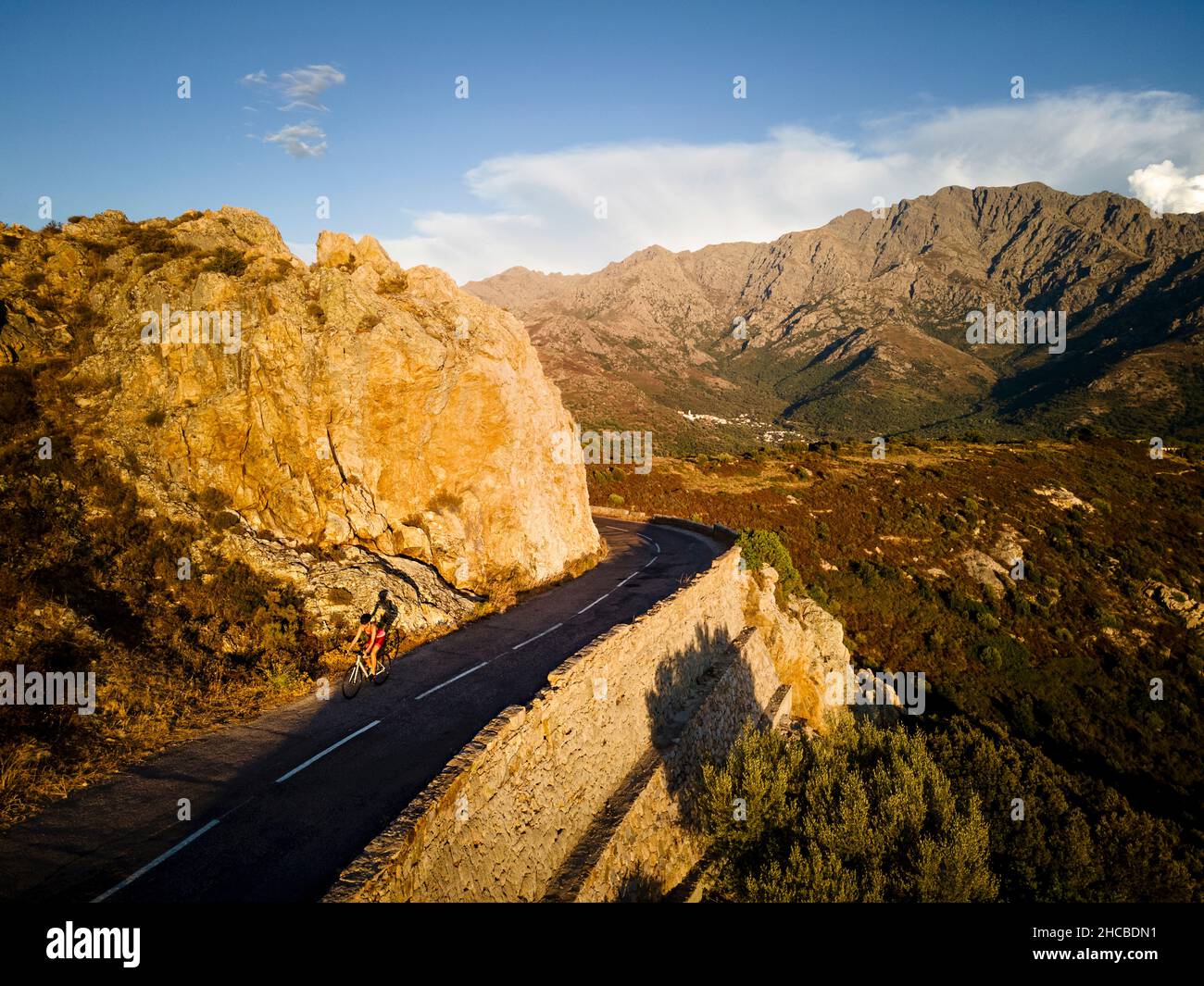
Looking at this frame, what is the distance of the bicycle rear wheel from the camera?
12.3m

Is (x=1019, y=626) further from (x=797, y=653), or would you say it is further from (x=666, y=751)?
(x=666, y=751)

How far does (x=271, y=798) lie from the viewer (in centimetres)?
855

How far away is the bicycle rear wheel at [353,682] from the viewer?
1234 centimetres

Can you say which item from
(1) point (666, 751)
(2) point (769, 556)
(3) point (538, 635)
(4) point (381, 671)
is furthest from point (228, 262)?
(2) point (769, 556)

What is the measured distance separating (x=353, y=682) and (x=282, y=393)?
1153 cm

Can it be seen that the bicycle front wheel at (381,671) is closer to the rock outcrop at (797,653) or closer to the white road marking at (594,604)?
the white road marking at (594,604)

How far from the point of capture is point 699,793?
14742 millimetres
